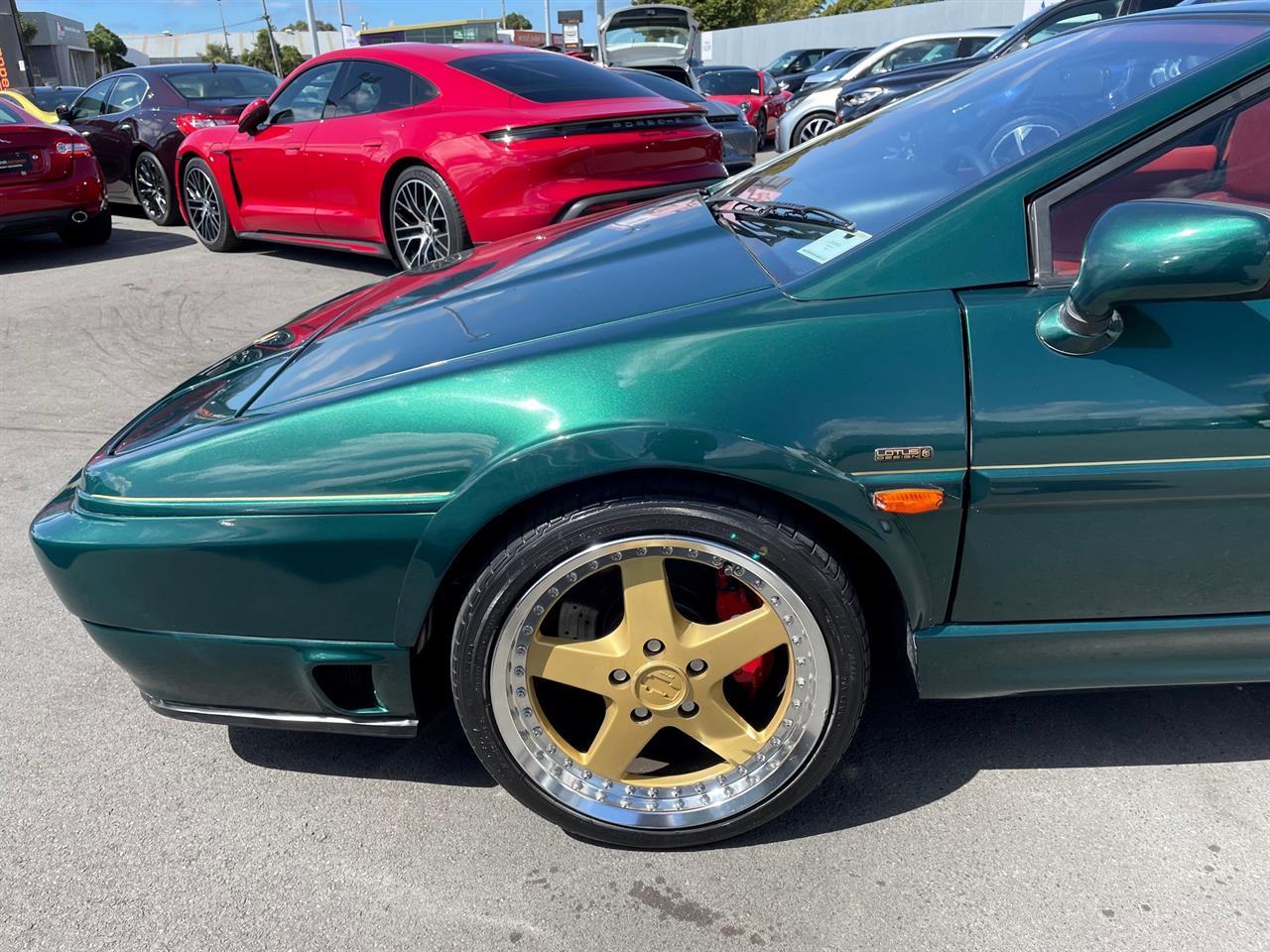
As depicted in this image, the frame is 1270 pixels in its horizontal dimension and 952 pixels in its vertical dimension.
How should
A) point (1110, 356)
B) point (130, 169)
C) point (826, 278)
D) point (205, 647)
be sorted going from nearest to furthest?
1. point (1110, 356)
2. point (826, 278)
3. point (205, 647)
4. point (130, 169)

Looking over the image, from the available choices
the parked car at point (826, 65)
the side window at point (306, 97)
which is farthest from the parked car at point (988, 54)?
the parked car at point (826, 65)

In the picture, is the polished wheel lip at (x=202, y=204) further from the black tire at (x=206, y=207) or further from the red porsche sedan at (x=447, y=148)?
the red porsche sedan at (x=447, y=148)

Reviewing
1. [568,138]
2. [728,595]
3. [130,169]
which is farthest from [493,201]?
[130,169]

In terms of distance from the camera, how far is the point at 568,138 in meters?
5.31

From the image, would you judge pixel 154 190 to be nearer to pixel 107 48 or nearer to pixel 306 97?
pixel 306 97

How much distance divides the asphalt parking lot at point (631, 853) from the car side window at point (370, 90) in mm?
4324

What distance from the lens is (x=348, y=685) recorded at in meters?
1.97

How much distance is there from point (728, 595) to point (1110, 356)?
79 centimetres

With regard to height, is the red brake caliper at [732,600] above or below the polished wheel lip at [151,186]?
below

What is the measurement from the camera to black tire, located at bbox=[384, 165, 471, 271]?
18.2 ft

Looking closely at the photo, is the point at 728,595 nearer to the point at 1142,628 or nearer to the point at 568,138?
the point at 1142,628

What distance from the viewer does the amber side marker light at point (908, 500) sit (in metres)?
1.71

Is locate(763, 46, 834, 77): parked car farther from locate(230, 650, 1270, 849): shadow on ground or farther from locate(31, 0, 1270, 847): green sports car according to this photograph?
locate(31, 0, 1270, 847): green sports car

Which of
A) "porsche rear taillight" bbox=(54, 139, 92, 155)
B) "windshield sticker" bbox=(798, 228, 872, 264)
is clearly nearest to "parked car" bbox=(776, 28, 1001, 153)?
"porsche rear taillight" bbox=(54, 139, 92, 155)
